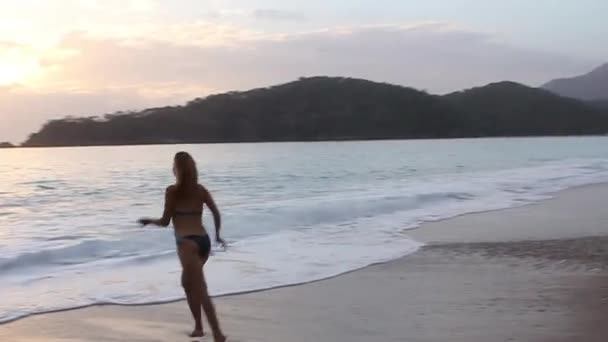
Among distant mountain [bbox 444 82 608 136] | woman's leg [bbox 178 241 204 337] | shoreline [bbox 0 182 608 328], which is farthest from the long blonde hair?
distant mountain [bbox 444 82 608 136]

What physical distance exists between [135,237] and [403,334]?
10.2 meters

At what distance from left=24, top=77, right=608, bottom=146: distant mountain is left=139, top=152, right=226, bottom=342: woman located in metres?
103

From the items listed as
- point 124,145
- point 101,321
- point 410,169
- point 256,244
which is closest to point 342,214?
point 256,244

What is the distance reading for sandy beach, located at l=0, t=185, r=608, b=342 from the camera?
7145 mm

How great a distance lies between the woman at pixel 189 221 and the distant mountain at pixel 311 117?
102782 millimetres

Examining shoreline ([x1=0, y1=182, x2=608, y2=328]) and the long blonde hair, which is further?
shoreline ([x1=0, y1=182, x2=608, y2=328])

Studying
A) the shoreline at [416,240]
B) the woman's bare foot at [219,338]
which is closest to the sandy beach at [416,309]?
the shoreline at [416,240]

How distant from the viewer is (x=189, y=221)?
664 centimetres

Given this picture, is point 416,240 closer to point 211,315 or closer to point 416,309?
point 416,309

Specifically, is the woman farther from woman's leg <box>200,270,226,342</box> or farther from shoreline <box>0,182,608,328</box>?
shoreline <box>0,182,608,328</box>

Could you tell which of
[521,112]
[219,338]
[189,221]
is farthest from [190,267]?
[521,112]

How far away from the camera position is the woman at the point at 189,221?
260 inches

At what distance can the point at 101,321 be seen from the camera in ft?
26.3

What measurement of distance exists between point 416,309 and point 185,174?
2.97 metres
